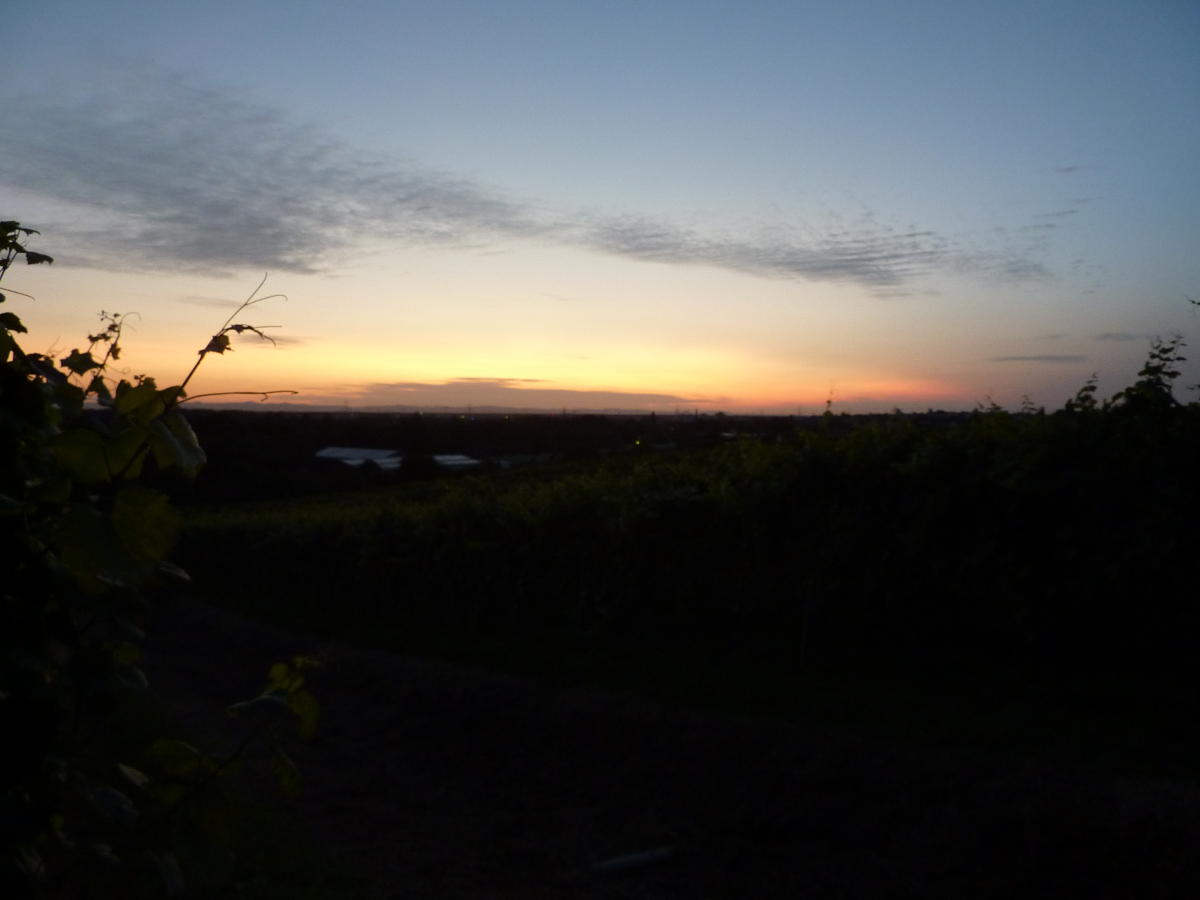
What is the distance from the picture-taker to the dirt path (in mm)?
6008

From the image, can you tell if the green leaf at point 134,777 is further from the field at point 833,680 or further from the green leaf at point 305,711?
the field at point 833,680

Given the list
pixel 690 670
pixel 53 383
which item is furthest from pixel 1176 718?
pixel 53 383

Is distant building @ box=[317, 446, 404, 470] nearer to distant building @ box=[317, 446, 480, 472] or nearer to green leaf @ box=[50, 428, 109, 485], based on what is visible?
distant building @ box=[317, 446, 480, 472]

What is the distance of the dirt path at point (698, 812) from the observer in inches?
237

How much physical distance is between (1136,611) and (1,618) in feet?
26.4

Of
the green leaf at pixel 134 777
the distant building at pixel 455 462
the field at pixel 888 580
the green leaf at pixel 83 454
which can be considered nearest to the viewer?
the green leaf at pixel 83 454

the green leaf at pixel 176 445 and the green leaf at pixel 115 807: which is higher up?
the green leaf at pixel 176 445

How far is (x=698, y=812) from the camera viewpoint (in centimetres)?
763

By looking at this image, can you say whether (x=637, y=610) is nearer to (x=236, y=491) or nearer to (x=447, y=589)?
(x=447, y=589)

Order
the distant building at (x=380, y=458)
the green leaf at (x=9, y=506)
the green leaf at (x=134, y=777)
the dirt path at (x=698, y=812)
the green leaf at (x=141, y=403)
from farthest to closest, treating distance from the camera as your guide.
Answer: the distant building at (x=380, y=458), the dirt path at (x=698, y=812), the green leaf at (x=134, y=777), the green leaf at (x=141, y=403), the green leaf at (x=9, y=506)

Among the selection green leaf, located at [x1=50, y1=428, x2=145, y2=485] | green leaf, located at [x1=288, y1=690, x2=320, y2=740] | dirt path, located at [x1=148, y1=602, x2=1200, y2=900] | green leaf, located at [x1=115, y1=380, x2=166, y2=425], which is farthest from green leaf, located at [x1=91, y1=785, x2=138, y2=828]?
dirt path, located at [x1=148, y1=602, x2=1200, y2=900]

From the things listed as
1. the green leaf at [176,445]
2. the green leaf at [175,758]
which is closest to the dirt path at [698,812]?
the green leaf at [175,758]

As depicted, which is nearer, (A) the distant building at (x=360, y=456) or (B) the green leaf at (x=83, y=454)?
(B) the green leaf at (x=83, y=454)

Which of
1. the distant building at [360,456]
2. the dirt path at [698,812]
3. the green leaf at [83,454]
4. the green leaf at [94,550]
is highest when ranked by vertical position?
the green leaf at [83,454]
